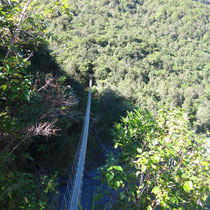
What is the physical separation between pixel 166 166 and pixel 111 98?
7.72m

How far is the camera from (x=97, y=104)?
9602 mm

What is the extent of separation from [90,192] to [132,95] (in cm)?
789

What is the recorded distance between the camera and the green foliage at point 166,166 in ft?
4.72

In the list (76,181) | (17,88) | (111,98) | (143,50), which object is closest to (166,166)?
(76,181)

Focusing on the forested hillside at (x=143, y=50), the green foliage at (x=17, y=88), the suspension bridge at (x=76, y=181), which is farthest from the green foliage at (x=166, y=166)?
the green foliage at (x=17, y=88)

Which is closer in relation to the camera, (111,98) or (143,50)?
(111,98)

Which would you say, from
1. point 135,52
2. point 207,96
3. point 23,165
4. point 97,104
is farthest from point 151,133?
point 135,52

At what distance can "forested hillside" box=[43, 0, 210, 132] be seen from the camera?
1245cm

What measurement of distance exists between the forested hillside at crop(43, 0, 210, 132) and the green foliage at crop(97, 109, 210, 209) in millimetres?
396

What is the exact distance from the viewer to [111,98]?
9.49m

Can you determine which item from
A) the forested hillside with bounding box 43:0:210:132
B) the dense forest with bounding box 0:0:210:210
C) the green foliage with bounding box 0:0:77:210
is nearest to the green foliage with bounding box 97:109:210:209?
the dense forest with bounding box 0:0:210:210

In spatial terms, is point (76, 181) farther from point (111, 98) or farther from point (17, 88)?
point (111, 98)

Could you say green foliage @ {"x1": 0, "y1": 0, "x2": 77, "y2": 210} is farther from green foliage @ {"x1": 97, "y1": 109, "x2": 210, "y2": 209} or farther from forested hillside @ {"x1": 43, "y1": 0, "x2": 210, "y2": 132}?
green foliage @ {"x1": 97, "y1": 109, "x2": 210, "y2": 209}

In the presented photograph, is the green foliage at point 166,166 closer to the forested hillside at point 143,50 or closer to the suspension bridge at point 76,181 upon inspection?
the suspension bridge at point 76,181
